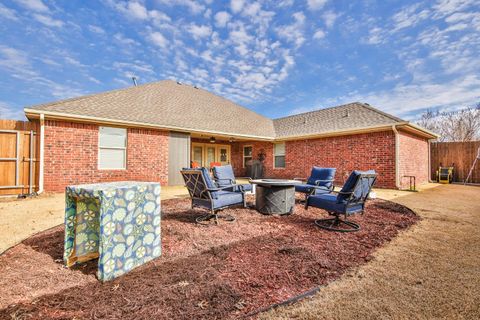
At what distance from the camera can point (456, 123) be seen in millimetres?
21703

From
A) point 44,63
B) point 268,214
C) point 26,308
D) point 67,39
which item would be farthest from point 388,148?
point 44,63

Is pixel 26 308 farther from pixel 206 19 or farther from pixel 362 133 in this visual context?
pixel 362 133

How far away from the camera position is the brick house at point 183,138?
770cm

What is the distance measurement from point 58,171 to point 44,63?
28.0 feet

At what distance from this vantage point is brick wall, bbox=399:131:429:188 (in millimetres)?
9367

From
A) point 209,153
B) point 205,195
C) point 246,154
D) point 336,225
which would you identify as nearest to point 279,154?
point 246,154

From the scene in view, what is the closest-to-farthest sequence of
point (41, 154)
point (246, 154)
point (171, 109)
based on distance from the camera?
point (41, 154) < point (171, 109) < point (246, 154)

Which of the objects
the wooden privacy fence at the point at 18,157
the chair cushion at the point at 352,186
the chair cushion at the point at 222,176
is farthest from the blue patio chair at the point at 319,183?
the wooden privacy fence at the point at 18,157

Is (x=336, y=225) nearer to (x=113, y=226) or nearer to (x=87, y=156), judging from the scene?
(x=113, y=226)

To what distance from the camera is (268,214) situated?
488 centimetres

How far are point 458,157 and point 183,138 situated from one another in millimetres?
15473

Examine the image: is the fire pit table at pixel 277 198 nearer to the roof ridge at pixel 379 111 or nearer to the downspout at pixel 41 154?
the roof ridge at pixel 379 111

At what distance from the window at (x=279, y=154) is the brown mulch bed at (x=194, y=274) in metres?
9.49

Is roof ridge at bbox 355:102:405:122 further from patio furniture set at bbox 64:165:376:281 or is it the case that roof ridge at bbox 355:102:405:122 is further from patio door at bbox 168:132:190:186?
patio door at bbox 168:132:190:186
